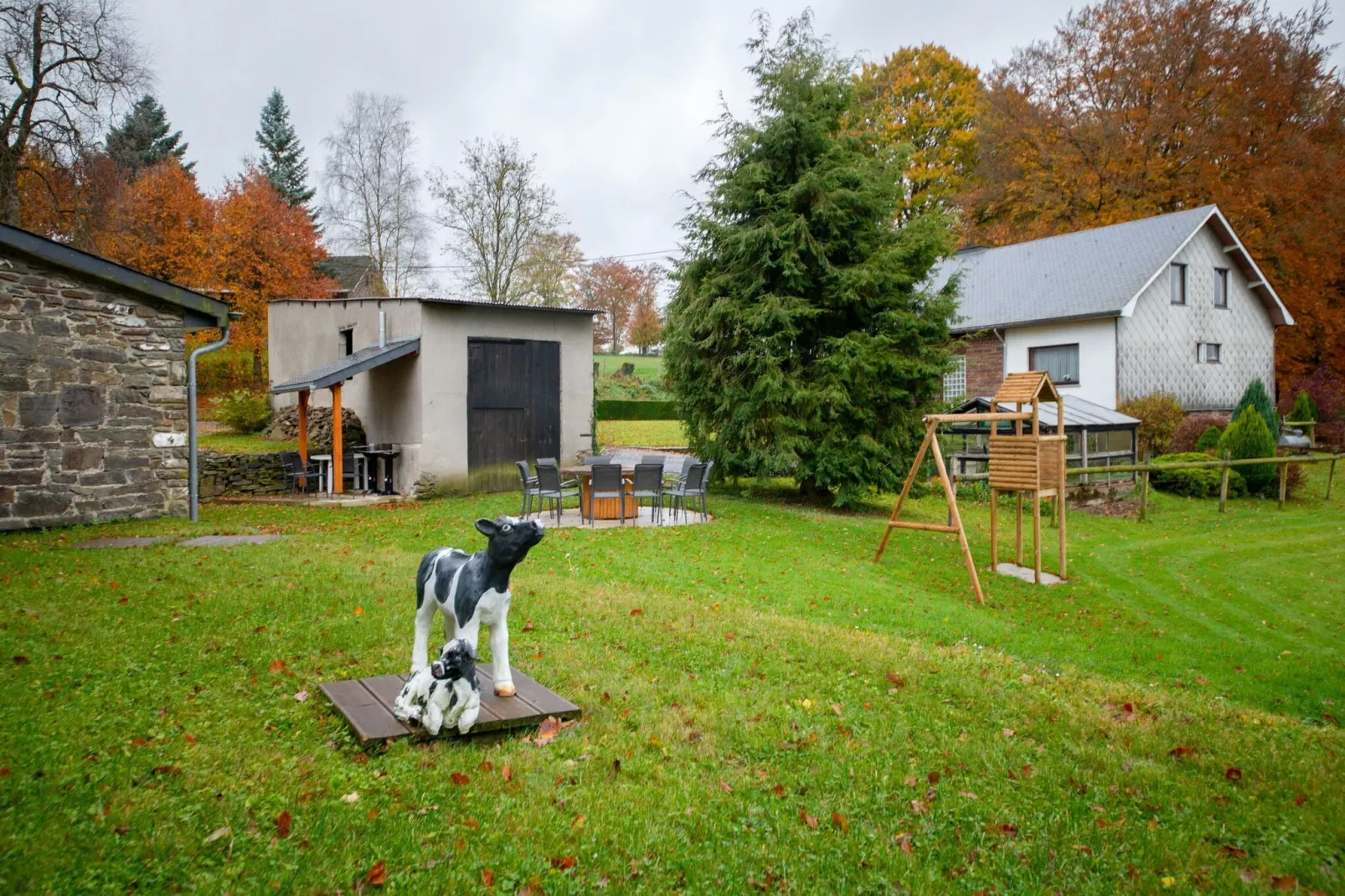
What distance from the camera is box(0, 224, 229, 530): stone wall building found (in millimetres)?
10742

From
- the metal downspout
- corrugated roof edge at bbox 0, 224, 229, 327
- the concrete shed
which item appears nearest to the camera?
corrugated roof edge at bbox 0, 224, 229, 327

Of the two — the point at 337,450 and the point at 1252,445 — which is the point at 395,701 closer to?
the point at 337,450

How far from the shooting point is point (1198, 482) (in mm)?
19406

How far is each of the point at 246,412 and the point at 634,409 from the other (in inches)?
579

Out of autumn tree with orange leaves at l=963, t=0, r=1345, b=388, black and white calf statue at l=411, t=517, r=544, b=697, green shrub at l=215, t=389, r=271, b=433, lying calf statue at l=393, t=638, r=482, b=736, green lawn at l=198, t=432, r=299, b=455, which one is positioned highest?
autumn tree with orange leaves at l=963, t=0, r=1345, b=388

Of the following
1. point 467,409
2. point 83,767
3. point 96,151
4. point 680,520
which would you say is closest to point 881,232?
point 680,520

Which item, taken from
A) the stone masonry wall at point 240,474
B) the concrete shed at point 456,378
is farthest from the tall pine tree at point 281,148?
the stone masonry wall at point 240,474

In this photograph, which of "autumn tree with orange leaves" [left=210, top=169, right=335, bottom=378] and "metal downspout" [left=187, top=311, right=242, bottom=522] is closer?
"metal downspout" [left=187, top=311, right=242, bottom=522]

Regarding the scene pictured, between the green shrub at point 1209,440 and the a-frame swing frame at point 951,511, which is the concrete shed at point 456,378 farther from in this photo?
the green shrub at point 1209,440

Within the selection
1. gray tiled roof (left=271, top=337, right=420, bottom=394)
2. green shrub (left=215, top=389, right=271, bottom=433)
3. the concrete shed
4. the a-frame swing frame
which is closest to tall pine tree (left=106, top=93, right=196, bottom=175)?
green shrub (left=215, top=389, right=271, bottom=433)

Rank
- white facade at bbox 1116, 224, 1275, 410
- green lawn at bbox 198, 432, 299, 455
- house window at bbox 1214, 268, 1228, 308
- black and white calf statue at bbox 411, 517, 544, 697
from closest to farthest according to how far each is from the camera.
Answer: black and white calf statue at bbox 411, 517, 544, 697 → green lawn at bbox 198, 432, 299, 455 → white facade at bbox 1116, 224, 1275, 410 → house window at bbox 1214, 268, 1228, 308

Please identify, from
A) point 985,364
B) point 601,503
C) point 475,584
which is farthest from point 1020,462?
point 985,364

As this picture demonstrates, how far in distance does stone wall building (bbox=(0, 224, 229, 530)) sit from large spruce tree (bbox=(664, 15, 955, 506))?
29.1 ft

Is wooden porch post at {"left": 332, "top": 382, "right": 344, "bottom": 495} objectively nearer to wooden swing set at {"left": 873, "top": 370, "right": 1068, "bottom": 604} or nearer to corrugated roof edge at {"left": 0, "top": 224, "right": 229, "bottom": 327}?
corrugated roof edge at {"left": 0, "top": 224, "right": 229, "bottom": 327}
